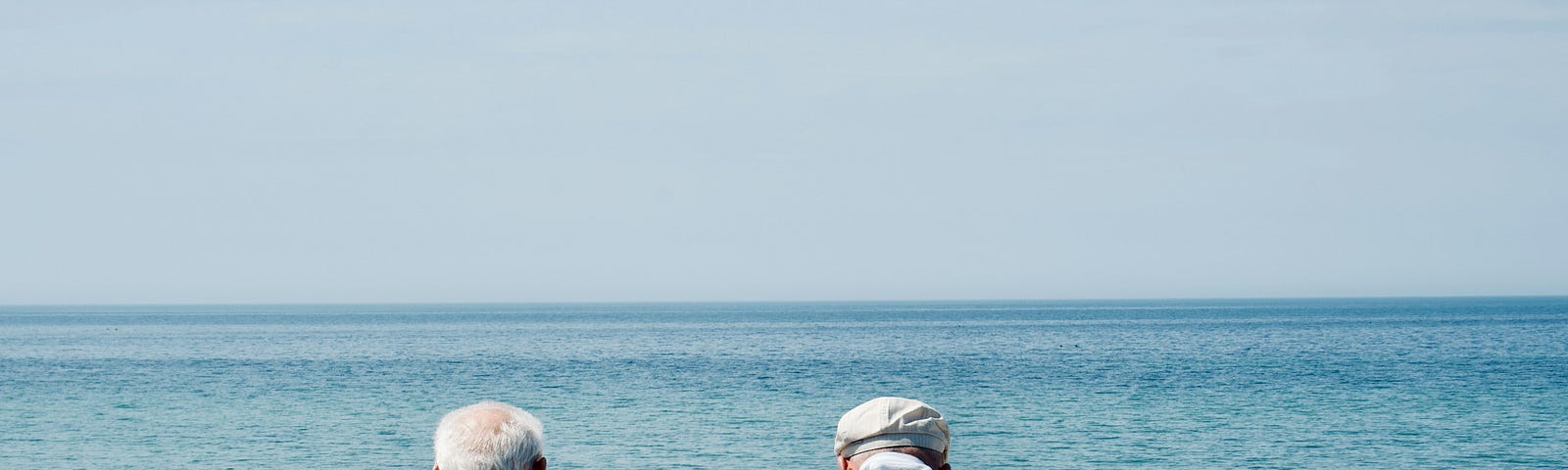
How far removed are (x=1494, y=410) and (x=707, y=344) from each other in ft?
190

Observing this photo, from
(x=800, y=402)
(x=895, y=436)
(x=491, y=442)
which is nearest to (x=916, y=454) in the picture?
Answer: (x=895, y=436)

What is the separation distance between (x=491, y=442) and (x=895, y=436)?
41.7 inches

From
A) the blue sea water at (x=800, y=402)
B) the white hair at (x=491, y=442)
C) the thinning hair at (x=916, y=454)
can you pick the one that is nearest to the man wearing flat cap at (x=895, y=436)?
the thinning hair at (x=916, y=454)

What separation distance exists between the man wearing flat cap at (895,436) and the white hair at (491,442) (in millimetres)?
825

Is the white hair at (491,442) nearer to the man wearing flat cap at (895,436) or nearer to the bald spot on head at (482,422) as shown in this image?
the bald spot on head at (482,422)

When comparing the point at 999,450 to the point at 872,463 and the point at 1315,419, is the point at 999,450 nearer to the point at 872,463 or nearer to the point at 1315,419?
the point at 1315,419

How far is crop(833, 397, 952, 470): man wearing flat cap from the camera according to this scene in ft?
12.3

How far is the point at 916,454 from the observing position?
12.4 ft

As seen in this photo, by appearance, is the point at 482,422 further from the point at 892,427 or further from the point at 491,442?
the point at 892,427

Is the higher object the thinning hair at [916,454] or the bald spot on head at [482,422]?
the bald spot on head at [482,422]

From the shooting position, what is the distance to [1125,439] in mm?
30125

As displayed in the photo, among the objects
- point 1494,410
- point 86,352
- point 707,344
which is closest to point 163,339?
point 86,352

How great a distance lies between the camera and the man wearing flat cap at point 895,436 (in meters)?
3.75

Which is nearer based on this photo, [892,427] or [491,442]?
[491,442]
